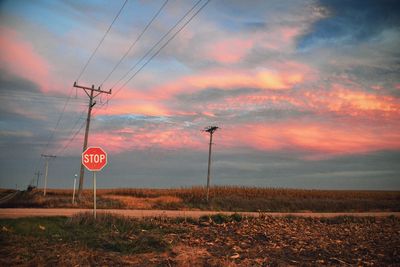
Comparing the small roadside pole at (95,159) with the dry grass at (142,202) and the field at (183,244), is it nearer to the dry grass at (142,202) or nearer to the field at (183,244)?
the field at (183,244)

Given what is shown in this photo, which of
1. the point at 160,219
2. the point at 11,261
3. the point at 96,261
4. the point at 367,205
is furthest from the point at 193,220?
the point at 367,205

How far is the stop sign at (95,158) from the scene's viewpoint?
17.1 m

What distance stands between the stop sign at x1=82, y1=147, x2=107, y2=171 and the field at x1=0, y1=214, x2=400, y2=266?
2.42m

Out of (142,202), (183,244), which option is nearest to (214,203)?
(142,202)

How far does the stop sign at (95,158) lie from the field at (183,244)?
7.95ft

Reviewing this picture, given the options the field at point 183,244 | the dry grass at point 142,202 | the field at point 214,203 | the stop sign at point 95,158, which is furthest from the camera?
the dry grass at point 142,202

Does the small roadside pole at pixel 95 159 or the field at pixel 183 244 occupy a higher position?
the small roadside pole at pixel 95 159

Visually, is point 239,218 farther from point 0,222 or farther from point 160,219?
point 0,222

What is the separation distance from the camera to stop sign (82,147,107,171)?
17109 millimetres

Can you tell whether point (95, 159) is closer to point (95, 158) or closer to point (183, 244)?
point (95, 158)

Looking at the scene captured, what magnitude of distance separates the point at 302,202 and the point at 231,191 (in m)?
14.6

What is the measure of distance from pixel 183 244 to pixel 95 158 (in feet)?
22.6

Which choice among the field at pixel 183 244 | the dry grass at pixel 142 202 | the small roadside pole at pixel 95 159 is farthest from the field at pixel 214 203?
the field at pixel 183 244

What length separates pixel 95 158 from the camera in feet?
56.5
